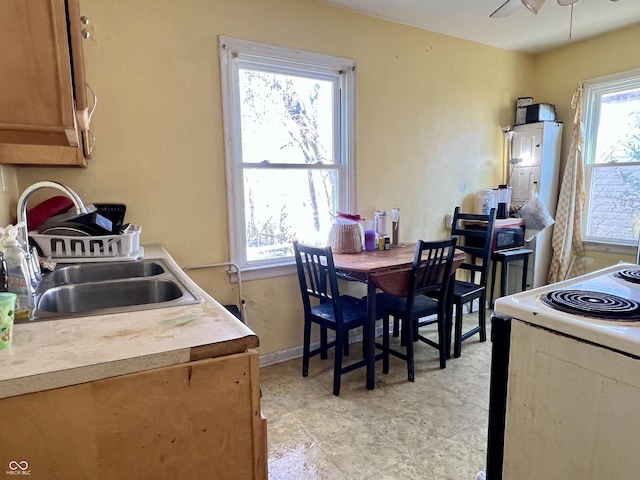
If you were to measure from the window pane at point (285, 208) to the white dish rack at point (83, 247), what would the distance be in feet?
3.34

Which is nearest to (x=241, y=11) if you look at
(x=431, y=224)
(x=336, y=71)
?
(x=336, y=71)

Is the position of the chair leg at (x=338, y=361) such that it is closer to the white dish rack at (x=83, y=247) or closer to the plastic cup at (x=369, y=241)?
the plastic cup at (x=369, y=241)

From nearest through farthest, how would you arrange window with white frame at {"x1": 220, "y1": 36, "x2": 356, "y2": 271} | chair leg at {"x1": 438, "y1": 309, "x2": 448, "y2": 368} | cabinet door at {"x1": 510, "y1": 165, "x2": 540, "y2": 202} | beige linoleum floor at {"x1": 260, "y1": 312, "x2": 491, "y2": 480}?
1. beige linoleum floor at {"x1": 260, "y1": 312, "x2": 491, "y2": 480}
2. window with white frame at {"x1": 220, "y1": 36, "x2": 356, "y2": 271}
3. chair leg at {"x1": 438, "y1": 309, "x2": 448, "y2": 368}
4. cabinet door at {"x1": 510, "y1": 165, "x2": 540, "y2": 202}

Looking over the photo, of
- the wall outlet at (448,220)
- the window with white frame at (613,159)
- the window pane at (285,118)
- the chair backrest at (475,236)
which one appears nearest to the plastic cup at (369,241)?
the window pane at (285,118)

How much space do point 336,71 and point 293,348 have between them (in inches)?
83.7

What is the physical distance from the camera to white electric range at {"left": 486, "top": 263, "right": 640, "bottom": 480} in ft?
2.86

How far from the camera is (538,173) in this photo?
3590 mm

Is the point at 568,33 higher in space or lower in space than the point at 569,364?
higher

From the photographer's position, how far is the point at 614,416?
2.90 feet

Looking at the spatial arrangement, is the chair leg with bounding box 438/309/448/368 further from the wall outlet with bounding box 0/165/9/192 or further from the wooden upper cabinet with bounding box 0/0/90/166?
the wall outlet with bounding box 0/165/9/192

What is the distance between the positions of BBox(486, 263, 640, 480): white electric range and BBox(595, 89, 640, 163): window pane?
2902mm

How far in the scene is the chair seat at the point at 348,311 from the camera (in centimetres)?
233

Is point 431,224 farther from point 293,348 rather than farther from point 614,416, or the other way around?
point 614,416

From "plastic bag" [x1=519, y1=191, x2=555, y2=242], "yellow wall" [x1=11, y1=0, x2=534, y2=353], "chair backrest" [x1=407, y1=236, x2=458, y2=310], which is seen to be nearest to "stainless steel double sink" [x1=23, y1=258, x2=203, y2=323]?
"yellow wall" [x1=11, y1=0, x2=534, y2=353]
